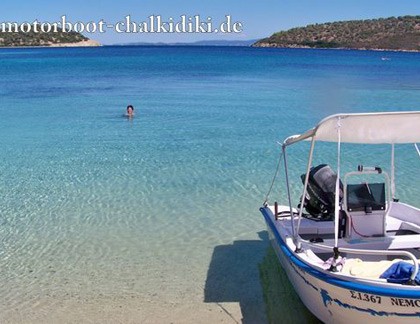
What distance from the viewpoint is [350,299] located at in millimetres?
5566

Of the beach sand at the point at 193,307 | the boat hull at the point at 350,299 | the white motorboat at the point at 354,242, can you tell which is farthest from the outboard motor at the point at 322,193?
the boat hull at the point at 350,299

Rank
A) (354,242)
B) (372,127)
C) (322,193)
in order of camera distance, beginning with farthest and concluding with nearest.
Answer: (322,193), (354,242), (372,127)

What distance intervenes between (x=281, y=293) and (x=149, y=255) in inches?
89.7

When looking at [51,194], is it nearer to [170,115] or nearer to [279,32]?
[170,115]

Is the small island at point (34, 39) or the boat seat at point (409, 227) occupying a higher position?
the small island at point (34, 39)

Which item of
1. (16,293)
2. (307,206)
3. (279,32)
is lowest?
(16,293)

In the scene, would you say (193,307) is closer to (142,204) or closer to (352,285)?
(352,285)

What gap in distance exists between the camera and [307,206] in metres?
8.23

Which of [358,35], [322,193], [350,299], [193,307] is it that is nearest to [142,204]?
[193,307]

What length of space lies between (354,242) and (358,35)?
533ft

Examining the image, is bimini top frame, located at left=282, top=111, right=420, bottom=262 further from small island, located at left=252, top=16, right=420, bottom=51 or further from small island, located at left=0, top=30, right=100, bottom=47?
small island, located at left=0, top=30, right=100, bottom=47

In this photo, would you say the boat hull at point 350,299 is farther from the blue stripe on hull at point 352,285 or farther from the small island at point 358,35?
the small island at point 358,35

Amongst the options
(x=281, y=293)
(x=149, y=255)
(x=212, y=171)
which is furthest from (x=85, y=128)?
(x=281, y=293)

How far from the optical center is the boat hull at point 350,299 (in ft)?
Answer: 17.2
